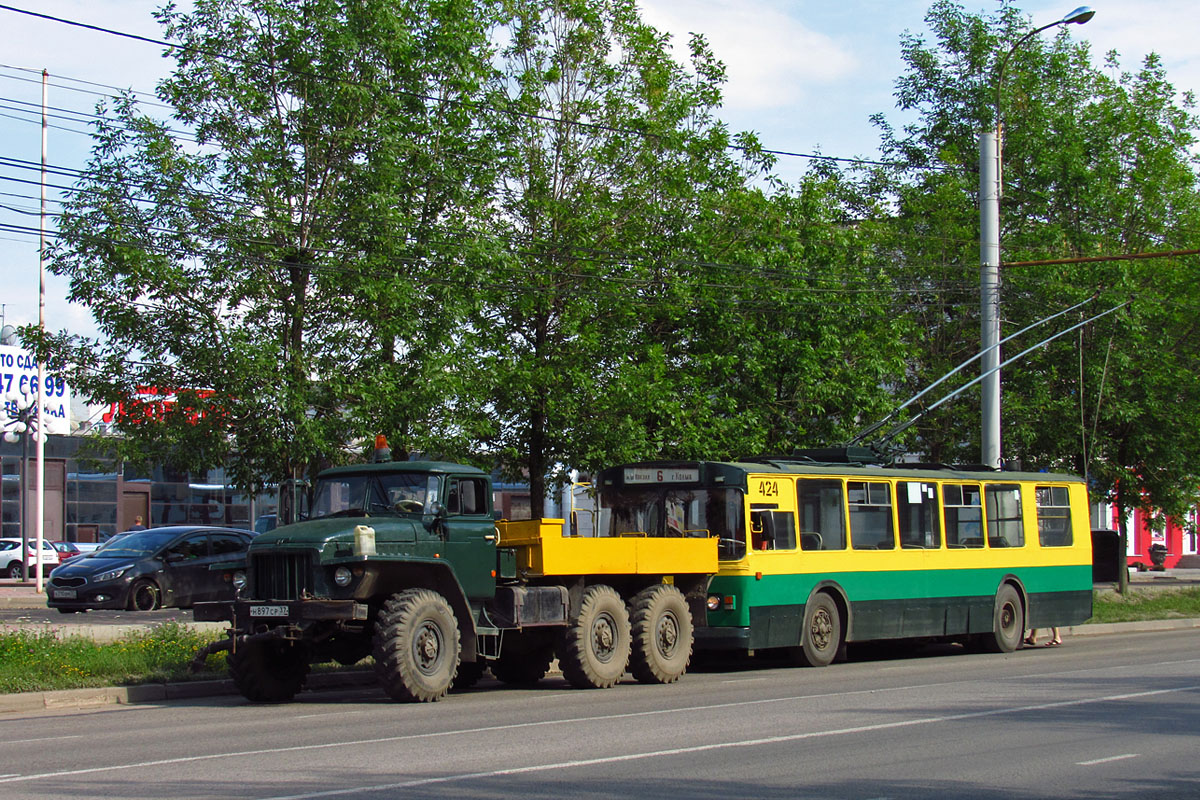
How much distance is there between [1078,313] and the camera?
32938mm

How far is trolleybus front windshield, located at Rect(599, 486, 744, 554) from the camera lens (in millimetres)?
18375

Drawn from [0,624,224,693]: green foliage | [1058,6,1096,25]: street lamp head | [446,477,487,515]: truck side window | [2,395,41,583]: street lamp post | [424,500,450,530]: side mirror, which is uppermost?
[1058,6,1096,25]: street lamp head

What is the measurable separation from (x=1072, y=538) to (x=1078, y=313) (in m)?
10.4

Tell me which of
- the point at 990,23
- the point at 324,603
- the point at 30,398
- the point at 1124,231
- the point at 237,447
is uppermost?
the point at 990,23

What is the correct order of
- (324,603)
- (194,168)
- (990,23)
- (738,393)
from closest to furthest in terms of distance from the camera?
(324,603)
(194,168)
(738,393)
(990,23)

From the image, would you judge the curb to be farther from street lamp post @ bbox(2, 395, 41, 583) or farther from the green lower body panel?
street lamp post @ bbox(2, 395, 41, 583)

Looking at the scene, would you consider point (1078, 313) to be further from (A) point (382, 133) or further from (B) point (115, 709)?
(B) point (115, 709)

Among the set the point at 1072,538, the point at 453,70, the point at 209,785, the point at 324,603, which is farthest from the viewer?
the point at 1072,538

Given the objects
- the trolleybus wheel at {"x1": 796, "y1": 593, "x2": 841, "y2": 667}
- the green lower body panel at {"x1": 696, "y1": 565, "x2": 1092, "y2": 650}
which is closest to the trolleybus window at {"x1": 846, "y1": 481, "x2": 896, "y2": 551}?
the green lower body panel at {"x1": 696, "y1": 565, "x2": 1092, "y2": 650}

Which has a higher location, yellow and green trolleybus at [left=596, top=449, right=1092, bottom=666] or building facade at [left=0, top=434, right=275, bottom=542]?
building facade at [left=0, top=434, right=275, bottom=542]

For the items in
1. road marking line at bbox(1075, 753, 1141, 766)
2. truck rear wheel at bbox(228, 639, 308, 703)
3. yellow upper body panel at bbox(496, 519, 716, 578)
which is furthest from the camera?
yellow upper body panel at bbox(496, 519, 716, 578)

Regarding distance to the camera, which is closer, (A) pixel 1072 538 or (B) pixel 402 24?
(B) pixel 402 24

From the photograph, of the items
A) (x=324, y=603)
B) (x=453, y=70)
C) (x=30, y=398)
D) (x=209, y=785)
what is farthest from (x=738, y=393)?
(x=30, y=398)

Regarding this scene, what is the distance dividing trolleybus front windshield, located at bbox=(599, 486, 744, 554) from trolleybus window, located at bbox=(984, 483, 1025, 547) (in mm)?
6104
